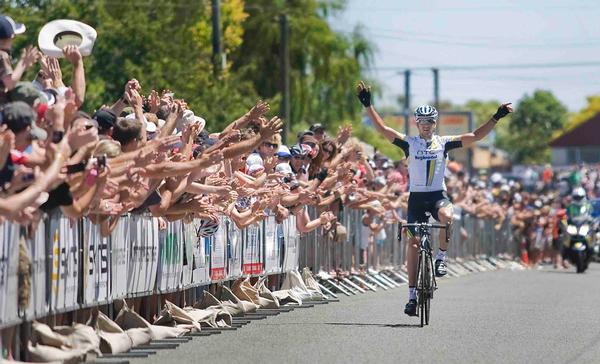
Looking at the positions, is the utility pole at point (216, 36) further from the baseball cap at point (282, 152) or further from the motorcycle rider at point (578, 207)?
the baseball cap at point (282, 152)

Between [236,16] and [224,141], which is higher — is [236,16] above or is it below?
above

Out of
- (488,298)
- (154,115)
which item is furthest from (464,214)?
(154,115)

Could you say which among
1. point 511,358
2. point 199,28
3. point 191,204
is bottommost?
point 511,358

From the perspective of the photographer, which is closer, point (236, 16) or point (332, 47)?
point (236, 16)

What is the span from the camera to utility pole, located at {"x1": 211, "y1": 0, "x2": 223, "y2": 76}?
127 feet

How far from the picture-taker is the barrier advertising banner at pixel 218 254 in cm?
1695

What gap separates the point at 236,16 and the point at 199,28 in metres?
2.70

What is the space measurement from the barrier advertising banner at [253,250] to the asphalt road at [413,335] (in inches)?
31.3

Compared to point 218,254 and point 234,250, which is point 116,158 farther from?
point 234,250

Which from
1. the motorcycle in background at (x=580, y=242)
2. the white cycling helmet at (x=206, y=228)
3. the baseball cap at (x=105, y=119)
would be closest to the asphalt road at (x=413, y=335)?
the white cycling helmet at (x=206, y=228)

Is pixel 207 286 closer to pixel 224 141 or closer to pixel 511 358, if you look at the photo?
pixel 224 141

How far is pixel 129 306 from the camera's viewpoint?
561 inches

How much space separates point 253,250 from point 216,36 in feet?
67.4

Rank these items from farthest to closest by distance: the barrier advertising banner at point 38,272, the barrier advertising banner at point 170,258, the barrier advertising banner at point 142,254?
the barrier advertising banner at point 170,258 < the barrier advertising banner at point 142,254 < the barrier advertising banner at point 38,272
